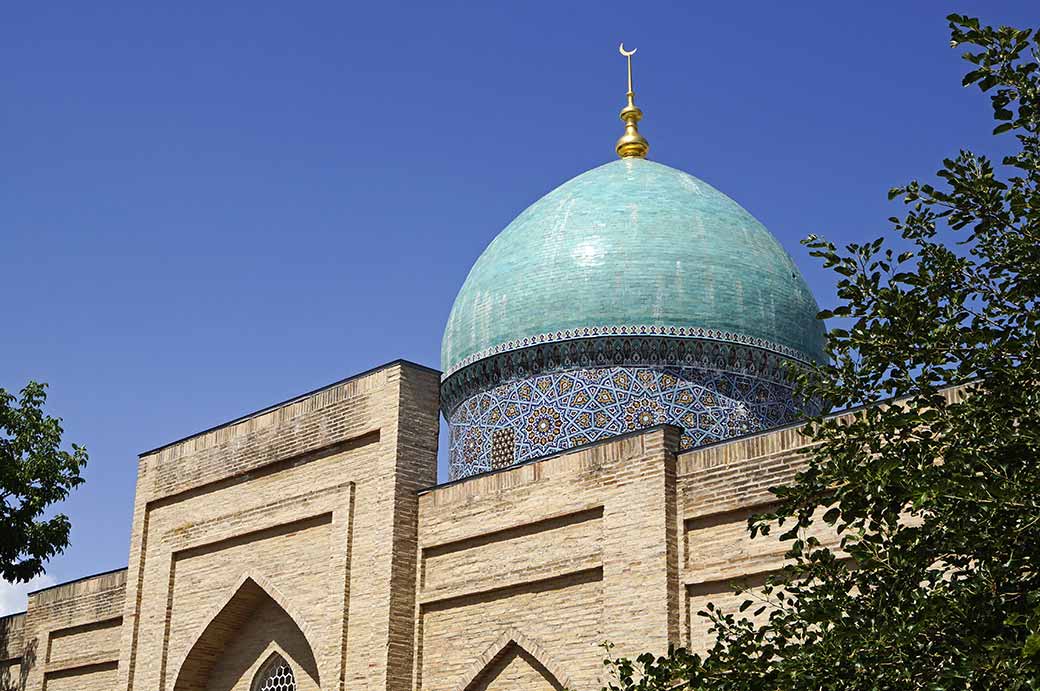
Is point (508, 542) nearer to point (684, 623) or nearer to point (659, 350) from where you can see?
point (684, 623)

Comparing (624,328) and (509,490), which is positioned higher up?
(624,328)

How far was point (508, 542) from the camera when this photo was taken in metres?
8.57

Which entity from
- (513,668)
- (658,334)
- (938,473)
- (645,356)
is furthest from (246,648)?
(938,473)

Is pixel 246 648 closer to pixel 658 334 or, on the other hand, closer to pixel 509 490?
pixel 509 490

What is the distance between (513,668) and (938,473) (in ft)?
16.4

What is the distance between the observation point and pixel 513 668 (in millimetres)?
8406

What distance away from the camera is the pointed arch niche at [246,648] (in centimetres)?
979

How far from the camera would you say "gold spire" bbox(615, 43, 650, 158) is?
12.2 m

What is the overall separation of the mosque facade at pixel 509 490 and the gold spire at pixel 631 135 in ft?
0.07

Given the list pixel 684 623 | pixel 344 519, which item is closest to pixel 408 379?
pixel 344 519

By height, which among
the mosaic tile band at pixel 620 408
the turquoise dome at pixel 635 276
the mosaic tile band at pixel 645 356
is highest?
the turquoise dome at pixel 635 276

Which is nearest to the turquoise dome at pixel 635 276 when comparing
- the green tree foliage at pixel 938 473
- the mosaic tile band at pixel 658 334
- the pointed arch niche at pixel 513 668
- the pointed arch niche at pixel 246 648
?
the mosaic tile band at pixel 658 334

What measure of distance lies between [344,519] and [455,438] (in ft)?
6.64

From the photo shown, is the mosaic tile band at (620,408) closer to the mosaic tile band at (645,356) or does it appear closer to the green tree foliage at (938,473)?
the mosaic tile band at (645,356)
